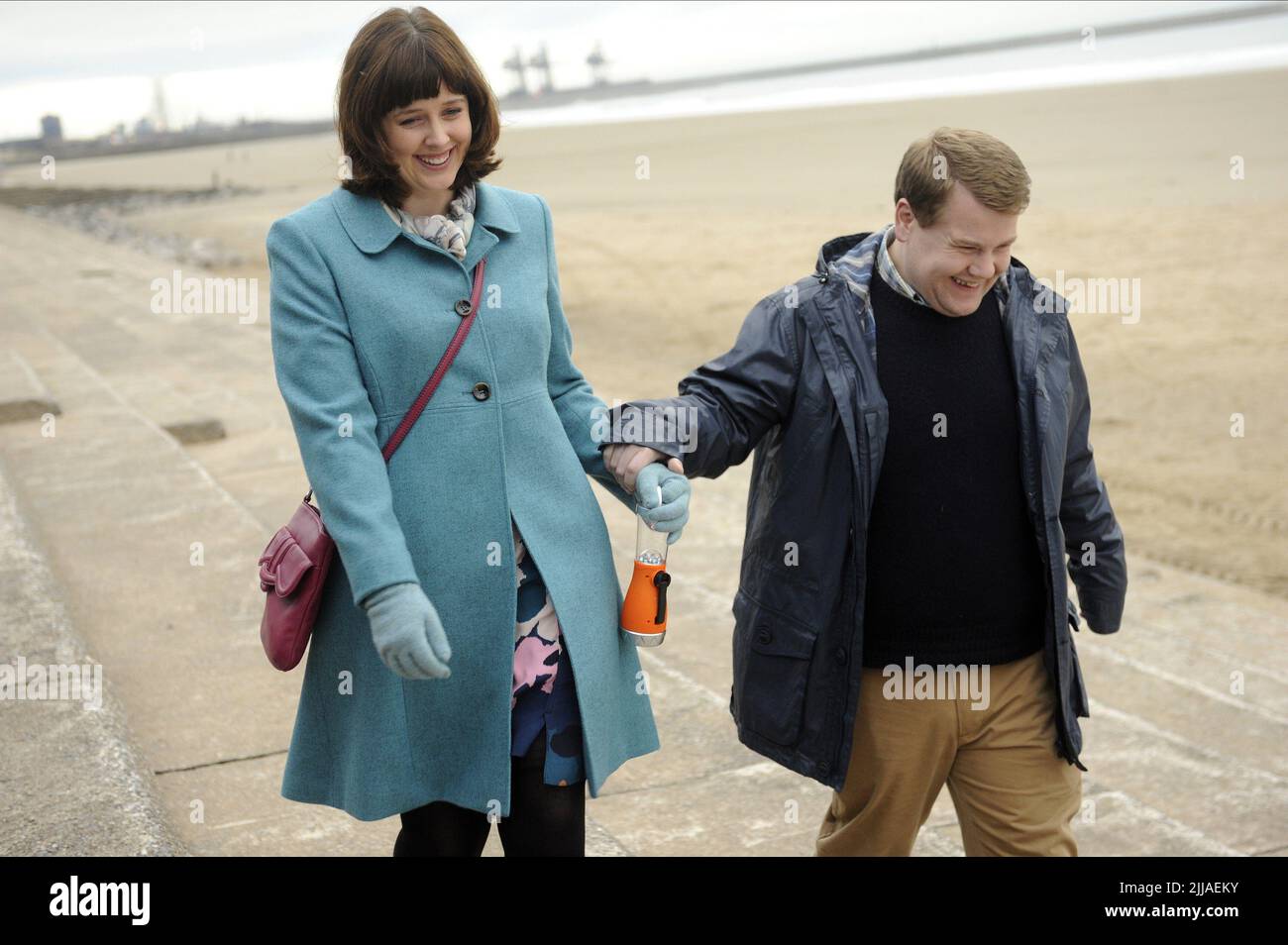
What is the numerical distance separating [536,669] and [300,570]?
41cm

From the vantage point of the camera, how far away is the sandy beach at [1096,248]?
8328mm

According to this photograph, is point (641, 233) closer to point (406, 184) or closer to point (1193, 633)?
point (1193, 633)

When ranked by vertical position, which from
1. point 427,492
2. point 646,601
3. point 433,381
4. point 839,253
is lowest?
point 646,601

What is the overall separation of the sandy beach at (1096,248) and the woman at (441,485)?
1.14 ft

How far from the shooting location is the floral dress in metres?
2.31

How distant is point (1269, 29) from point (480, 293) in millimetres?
59433

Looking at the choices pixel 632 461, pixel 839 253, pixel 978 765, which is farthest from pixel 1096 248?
pixel 632 461

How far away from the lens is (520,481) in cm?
233

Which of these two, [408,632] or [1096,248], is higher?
[1096,248]

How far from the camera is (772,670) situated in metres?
2.57

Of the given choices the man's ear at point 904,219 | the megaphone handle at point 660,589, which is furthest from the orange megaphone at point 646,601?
the man's ear at point 904,219

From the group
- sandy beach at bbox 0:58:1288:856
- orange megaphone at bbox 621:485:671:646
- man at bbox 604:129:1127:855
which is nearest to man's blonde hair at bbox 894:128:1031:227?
man at bbox 604:129:1127:855

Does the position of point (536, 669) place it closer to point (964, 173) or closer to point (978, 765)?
point (978, 765)

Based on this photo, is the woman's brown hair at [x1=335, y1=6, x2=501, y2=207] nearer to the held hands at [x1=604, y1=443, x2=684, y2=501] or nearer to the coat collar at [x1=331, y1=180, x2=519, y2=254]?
the coat collar at [x1=331, y1=180, x2=519, y2=254]
